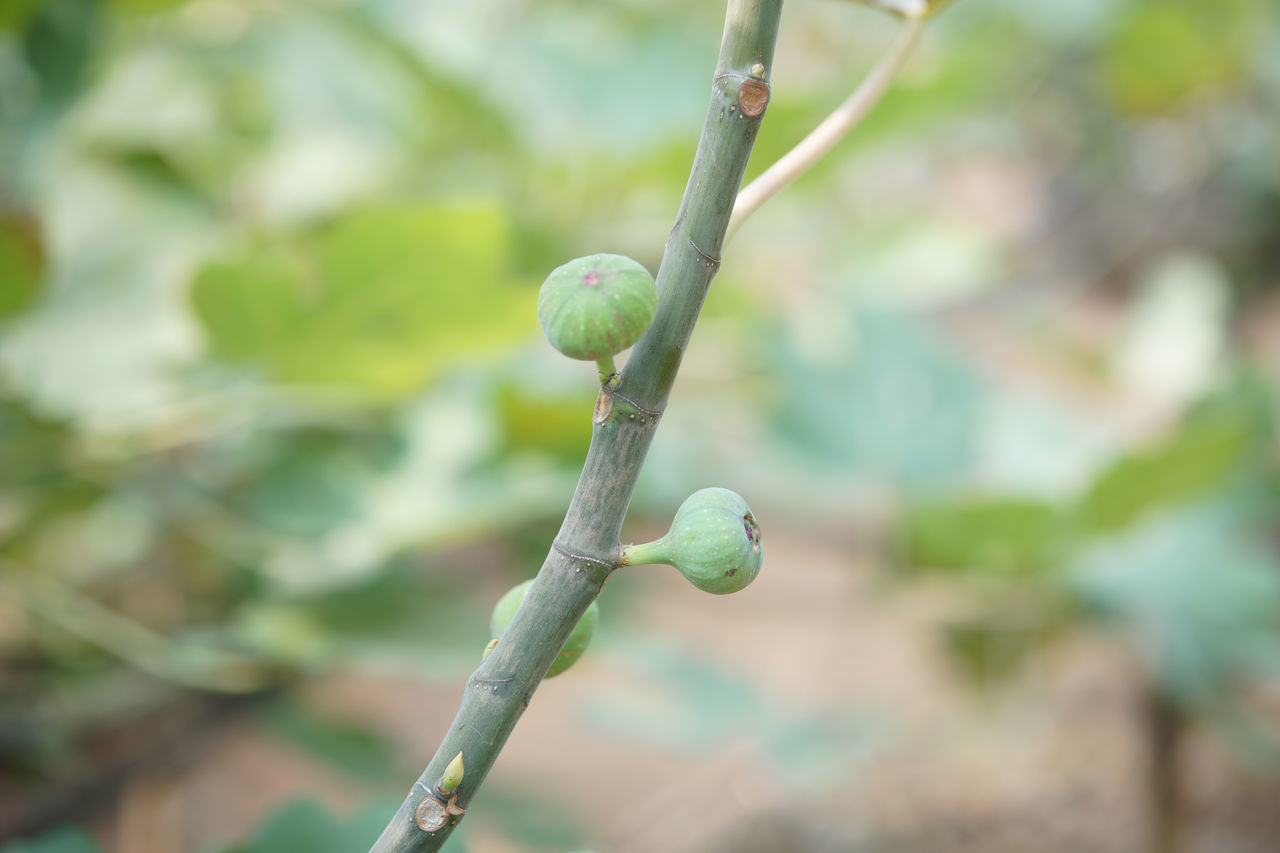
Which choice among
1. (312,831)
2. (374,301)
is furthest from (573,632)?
(374,301)

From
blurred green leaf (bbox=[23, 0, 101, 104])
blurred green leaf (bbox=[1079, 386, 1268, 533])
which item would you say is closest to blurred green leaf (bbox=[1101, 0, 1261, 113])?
blurred green leaf (bbox=[1079, 386, 1268, 533])

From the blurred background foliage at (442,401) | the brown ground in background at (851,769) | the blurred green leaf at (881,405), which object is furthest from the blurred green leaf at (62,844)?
the blurred green leaf at (881,405)

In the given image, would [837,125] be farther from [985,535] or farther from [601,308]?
[985,535]

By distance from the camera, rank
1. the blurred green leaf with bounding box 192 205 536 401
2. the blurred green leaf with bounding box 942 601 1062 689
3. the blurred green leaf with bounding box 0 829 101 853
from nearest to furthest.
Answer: the blurred green leaf with bounding box 0 829 101 853
the blurred green leaf with bounding box 192 205 536 401
the blurred green leaf with bounding box 942 601 1062 689

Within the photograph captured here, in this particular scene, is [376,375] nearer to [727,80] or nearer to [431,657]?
[431,657]

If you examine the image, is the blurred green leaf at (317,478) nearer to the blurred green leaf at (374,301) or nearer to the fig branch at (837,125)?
the blurred green leaf at (374,301)

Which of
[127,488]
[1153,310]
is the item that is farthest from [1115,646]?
[127,488]

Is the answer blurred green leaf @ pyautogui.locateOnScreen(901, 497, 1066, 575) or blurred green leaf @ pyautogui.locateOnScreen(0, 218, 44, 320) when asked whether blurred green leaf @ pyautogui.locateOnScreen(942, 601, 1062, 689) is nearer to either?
blurred green leaf @ pyautogui.locateOnScreen(901, 497, 1066, 575)
